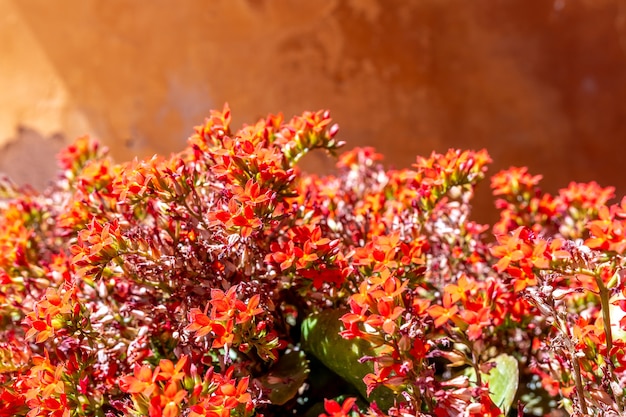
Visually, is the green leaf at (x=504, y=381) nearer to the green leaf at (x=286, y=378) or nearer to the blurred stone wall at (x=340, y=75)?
the green leaf at (x=286, y=378)

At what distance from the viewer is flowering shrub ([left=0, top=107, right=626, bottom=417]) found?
0.64 meters

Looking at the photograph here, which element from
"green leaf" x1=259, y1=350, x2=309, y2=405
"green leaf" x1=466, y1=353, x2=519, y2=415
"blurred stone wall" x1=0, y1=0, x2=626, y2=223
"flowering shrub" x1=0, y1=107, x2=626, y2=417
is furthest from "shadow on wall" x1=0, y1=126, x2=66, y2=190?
"green leaf" x1=466, y1=353, x2=519, y2=415

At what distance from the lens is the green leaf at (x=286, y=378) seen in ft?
2.49

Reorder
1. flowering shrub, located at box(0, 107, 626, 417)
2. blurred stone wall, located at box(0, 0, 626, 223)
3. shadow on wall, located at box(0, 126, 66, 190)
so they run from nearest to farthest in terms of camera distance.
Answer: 1. flowering shrub, located at box(0, 107, 626, 417)
2. blurred stone wall, located at box(0, 0, 626, 223)
3. shadow on wall, located at box(0, 126, 66, 190)

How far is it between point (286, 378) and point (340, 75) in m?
1.09

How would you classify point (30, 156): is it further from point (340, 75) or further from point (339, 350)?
A: point (339, 350)

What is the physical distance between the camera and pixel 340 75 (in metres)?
1.69

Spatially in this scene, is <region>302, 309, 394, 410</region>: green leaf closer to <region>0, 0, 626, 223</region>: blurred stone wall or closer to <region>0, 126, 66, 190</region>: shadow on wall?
<region>0, 0, 626, 223</region>: blurred stone wall

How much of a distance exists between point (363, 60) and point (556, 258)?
114 centimetres

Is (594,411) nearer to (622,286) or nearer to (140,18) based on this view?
(622,286)

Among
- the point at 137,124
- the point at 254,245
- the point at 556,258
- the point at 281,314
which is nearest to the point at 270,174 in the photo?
the point at 254,245

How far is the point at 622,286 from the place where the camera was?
0.66 meters

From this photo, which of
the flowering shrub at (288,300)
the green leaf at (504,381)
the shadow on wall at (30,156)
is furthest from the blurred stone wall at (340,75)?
the green leaf at (504,381)

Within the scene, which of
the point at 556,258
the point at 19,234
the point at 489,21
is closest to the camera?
the point at 556,258
